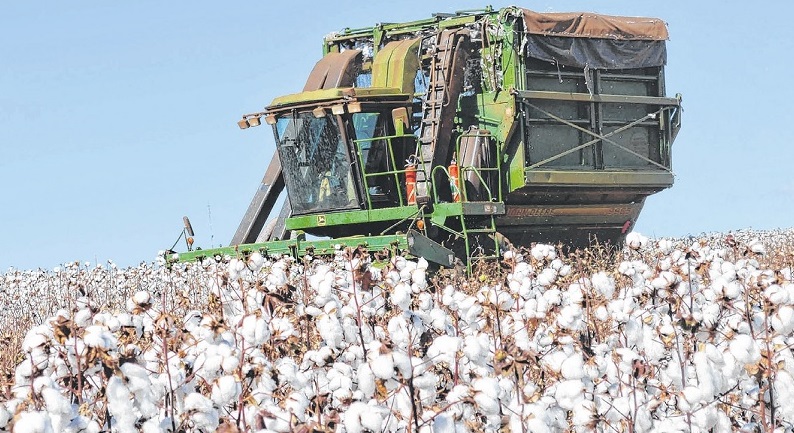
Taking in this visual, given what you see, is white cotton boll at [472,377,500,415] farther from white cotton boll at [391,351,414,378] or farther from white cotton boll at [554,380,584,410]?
white cotton boll at [554,380,584,410]

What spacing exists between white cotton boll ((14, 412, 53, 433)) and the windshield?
13.5 metres

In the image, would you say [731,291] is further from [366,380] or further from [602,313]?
[366,380]

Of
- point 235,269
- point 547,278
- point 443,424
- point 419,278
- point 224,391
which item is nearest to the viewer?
point 443,424

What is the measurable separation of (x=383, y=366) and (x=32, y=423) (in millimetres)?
1120

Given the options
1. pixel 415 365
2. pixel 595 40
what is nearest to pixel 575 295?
pixel 415 365

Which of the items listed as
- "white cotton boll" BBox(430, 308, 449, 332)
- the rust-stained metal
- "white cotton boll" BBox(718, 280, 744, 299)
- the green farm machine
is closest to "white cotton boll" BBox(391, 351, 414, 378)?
"white cotton boll" BBox(430, 308, 449, 332)

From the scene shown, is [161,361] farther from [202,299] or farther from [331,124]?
[331,124]

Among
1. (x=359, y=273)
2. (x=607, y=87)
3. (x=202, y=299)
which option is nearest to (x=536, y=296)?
(x=359, y=273)

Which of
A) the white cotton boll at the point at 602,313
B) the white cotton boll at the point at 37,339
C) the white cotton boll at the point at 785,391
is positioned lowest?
the white cotton boll at the point at 785,391

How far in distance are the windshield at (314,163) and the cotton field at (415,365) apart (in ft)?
33.1

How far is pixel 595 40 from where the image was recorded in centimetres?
1859

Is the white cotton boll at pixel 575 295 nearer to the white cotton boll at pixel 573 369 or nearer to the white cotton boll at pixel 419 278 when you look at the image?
the white cotton boll at pixel 419 278

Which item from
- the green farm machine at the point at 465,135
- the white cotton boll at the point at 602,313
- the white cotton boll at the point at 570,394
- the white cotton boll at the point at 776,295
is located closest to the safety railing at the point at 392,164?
the green farm machine at the point at 465,135

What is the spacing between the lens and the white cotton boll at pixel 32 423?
370 centimetres
